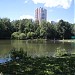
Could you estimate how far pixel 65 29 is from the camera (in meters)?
92.9

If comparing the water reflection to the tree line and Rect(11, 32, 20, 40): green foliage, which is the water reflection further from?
the tree line

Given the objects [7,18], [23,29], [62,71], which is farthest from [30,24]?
[62,71]

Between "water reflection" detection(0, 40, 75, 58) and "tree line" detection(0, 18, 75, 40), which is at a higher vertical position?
"tree line" detection(0, 18, 75, 40)

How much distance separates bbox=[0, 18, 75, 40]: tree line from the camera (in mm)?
85225

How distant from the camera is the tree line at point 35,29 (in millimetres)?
85225

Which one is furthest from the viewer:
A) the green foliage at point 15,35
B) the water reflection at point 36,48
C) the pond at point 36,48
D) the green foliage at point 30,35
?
the green foliage at point 30,35

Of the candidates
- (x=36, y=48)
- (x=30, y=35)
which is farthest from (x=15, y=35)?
(x=36, y=48)

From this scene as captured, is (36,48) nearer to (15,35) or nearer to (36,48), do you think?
(36,48)

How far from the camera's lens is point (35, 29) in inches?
3671

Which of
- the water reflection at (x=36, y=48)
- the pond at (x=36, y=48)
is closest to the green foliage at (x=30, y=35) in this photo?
the water reflection at (x=36, y=48)

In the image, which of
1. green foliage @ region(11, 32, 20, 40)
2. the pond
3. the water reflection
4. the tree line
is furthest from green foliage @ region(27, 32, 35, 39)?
the pond

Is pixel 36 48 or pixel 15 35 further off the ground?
pixel 15 35

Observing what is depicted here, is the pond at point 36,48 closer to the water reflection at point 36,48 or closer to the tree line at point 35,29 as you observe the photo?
the water reflection at point 36,48

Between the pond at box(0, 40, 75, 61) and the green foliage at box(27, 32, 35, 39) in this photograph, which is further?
the green foliage at box(27, 32, 35, 39)
